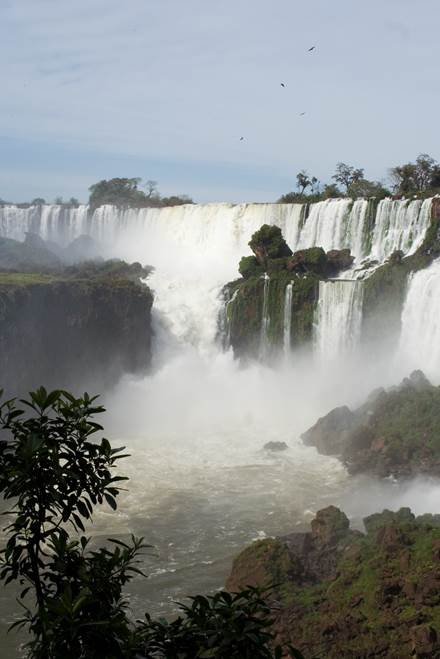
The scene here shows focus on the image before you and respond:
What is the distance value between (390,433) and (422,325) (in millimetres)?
6852

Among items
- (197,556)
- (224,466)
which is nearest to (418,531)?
(197,556)

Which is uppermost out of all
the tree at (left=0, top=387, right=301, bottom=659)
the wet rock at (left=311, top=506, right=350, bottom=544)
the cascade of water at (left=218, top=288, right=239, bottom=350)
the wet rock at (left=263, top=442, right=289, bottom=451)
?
the tree at (left=0, top=387, right=301, bottom=659)

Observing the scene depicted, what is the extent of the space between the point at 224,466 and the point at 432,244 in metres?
14.3

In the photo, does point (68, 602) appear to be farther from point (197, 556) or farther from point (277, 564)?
point (197, 556)

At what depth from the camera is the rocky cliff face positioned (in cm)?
2727

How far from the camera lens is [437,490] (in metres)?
19.2

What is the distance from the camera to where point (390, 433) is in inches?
883

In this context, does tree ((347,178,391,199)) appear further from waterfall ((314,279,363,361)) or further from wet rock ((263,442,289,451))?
wet rock ((263,442,289,451))

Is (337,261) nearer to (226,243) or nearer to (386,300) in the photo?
(386,300)

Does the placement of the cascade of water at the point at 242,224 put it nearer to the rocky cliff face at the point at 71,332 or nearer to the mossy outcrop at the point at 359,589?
the rocky cliff face at the point at 71,332

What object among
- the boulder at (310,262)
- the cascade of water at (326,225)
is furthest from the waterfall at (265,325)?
the cascade of water at (326,225)

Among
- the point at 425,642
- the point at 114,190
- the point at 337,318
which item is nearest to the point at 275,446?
the point at 337,318

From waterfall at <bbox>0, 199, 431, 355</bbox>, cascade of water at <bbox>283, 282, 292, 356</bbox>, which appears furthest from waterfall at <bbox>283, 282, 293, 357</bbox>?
waterfall at <bbox>0, 199, 431, 355</bbox>

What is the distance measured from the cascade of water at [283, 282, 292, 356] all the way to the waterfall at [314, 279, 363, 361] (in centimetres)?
127
